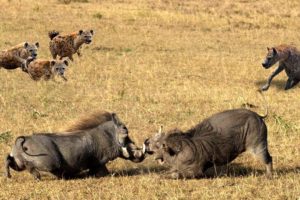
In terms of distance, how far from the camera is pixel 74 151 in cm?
725

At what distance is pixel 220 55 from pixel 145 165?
10.5m

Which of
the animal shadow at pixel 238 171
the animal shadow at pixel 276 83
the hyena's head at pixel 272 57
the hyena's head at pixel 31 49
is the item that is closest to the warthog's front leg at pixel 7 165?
the animal shadow at pixel 238 171

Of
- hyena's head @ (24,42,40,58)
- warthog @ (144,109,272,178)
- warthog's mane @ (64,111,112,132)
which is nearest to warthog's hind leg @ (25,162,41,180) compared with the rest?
warthog's mane @ (64,111,112,132)

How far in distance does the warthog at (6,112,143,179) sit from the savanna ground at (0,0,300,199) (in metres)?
0.18

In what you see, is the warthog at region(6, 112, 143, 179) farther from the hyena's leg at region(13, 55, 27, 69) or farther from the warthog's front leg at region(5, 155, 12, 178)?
the hyena's leg at region(13, 55, 27, 69)

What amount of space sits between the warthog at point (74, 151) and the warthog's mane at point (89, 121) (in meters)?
0.05

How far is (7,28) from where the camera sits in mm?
22297

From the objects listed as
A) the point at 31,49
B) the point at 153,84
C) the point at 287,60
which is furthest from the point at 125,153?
the point at 31,49

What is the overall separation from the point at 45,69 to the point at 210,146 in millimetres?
8034

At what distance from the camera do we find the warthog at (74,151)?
7.09 m

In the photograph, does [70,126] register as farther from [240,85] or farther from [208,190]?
[240,85]

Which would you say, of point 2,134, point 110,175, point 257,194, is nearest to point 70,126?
point 110,175

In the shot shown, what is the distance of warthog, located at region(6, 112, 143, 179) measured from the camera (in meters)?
7.09

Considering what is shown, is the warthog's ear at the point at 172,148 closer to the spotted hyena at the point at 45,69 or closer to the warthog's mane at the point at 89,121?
the warthog's mane at the point at 89,121
